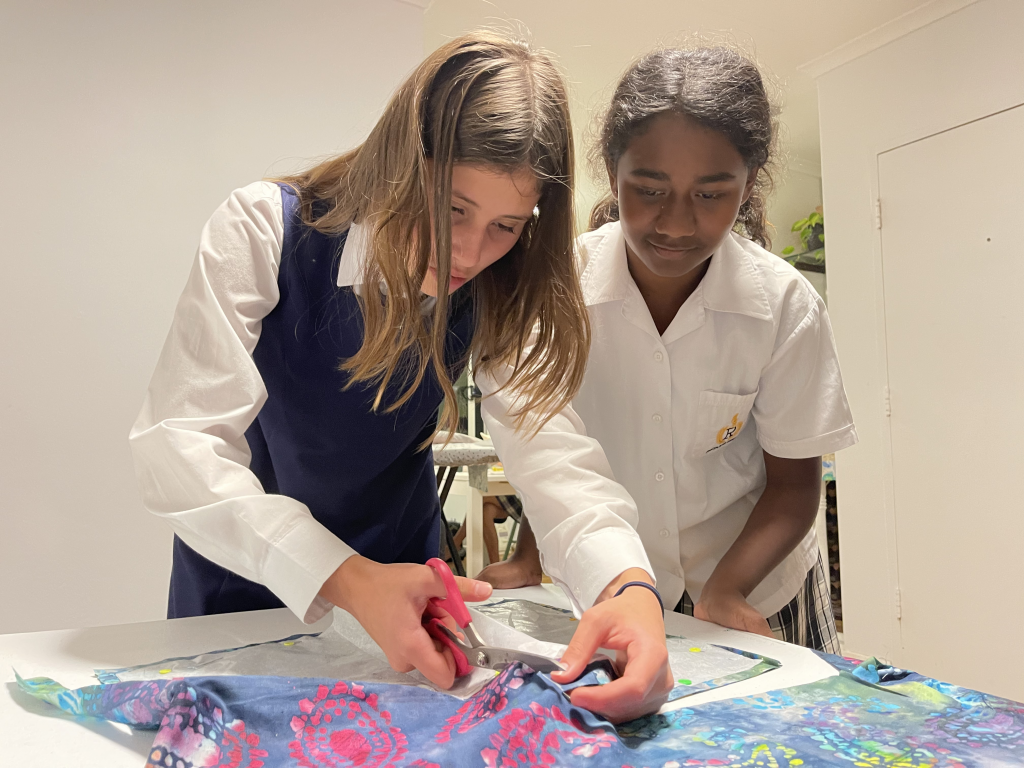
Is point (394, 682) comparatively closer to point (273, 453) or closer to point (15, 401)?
point (273, 453)

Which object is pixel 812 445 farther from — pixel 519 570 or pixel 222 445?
pixel 222 445

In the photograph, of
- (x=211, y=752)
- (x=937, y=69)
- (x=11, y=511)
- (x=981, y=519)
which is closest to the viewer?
(x=211, y=752)

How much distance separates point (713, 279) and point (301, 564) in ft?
2.48

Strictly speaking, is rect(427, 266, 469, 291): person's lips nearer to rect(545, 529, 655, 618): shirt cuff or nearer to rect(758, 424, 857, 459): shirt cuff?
rect(545, 529, 655, 618): shirt cuff

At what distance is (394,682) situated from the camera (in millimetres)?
708

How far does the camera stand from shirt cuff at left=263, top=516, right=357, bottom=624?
698 mm

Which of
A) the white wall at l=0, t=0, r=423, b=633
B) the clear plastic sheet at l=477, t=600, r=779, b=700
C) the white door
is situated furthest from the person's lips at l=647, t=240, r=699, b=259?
the white door

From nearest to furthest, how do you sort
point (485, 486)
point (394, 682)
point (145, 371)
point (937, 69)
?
point (394, 682) → point (145, 371) → point (937, 69) → point (485, 486)

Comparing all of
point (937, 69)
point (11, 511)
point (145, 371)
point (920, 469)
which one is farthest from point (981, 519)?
point (11, 511)

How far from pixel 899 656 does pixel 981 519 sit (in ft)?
2.27

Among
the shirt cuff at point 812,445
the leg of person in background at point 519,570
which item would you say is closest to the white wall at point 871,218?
the shirt cuff at point 812,445

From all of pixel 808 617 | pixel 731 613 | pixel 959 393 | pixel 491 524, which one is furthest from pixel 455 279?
pixel 491 524

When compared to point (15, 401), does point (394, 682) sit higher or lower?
lower

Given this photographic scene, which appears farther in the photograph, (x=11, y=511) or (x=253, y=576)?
(x=11, y=511)
